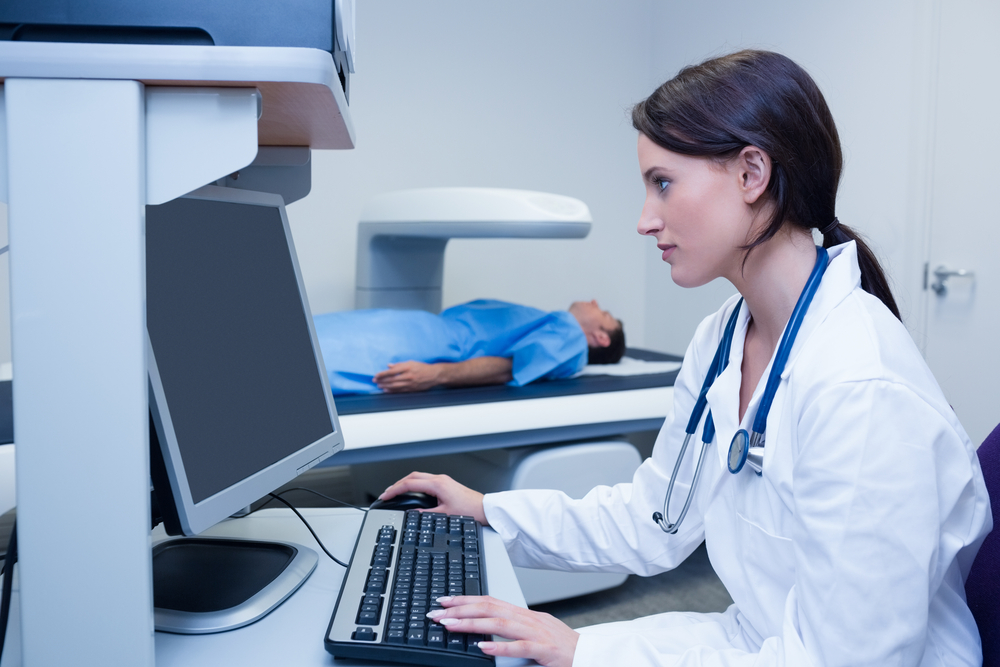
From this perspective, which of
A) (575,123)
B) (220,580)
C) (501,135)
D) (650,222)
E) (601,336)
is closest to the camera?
(220,580)

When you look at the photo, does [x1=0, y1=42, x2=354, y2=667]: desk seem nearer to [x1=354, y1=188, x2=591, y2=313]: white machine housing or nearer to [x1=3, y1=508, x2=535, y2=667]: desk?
[x1=3, y1=508, x2=535, y2=667]: desk

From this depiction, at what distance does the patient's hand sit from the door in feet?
4.84

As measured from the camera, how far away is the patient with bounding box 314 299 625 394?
183 cm

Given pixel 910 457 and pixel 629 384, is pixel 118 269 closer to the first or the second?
pixel 910 457

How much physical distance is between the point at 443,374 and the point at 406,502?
3.15 ft

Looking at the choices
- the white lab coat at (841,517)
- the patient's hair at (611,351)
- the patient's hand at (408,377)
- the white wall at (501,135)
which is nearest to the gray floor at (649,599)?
the patient's hand at (408,377)

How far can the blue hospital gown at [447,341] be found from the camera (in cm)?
183

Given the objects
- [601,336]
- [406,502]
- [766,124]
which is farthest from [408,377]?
[766,124]

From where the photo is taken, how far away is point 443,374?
1.91 metres

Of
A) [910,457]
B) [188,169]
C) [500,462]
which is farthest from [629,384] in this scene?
[188,169]

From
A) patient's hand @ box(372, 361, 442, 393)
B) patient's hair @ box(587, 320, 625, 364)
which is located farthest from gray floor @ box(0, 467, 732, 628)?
patient's hair @ box(587, 320, 625, 364)

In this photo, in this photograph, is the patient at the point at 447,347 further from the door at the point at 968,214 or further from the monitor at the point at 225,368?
the door at the point at 968,214

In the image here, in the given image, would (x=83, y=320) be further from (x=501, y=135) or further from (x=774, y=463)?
(x=501, y=135)

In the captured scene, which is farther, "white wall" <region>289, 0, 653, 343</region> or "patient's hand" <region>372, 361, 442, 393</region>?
"white wall" <region>289, 0, 653, 343</region>
